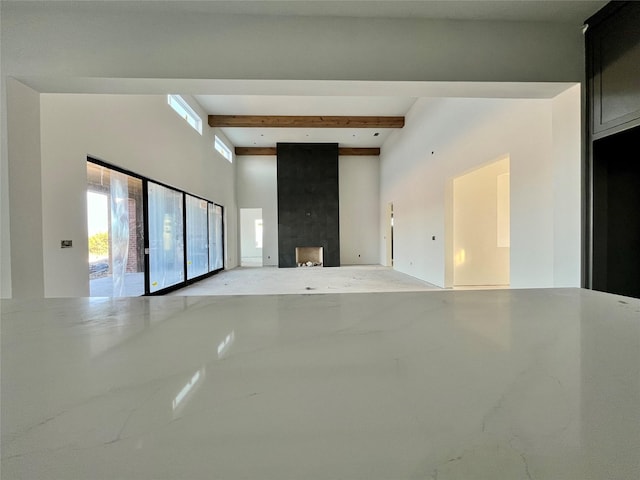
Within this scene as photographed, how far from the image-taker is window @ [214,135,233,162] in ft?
27.2

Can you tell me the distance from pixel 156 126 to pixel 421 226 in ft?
18.1

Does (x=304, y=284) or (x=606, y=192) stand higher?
(x=606, y=192)

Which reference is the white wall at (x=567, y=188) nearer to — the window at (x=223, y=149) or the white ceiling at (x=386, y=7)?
the white ceiling at (x=386, y=7)

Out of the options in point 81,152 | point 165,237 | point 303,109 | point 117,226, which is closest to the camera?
point 81,152

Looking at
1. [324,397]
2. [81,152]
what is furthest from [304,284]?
[324,397]

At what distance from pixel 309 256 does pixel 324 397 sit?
10.2 metres

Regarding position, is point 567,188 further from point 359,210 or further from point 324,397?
point 359,210

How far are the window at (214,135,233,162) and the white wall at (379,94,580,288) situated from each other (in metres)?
5.06

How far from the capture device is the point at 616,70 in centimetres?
234

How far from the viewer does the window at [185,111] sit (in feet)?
17.9

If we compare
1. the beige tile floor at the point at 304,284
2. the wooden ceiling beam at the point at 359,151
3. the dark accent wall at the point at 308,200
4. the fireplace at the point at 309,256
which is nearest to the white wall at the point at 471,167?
the beige tile floor at the point at 304,284

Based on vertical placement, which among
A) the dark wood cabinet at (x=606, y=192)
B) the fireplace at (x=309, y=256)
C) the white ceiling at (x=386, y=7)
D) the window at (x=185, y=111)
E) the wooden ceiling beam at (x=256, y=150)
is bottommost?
the fireplace at (x=309, y=256)

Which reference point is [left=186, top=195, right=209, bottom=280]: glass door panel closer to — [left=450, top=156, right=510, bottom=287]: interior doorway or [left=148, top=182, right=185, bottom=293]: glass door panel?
[left=148, top=182, right=185, bottom=293]: glass door panel

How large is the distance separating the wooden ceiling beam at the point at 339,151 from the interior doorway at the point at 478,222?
16.8ft
